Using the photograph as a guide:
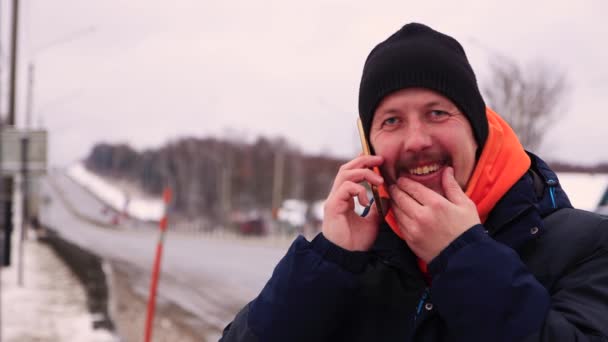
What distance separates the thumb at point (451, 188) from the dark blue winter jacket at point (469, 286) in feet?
0.28

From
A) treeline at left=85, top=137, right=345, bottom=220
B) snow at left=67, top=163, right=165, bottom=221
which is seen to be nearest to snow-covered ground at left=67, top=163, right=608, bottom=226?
snow at left=67, top=163, right=165, bottom=221

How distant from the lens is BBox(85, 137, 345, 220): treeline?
98.8 metres

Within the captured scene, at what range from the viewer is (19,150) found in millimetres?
11438

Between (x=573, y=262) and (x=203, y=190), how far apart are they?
104565mm

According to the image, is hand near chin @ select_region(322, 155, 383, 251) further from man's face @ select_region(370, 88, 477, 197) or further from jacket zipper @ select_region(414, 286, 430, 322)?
jacket zipper @ select_region(414, 286, 430, 322)

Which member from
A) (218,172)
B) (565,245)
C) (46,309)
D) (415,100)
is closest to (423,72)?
(415,100)

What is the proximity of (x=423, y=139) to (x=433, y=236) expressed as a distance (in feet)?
0.84

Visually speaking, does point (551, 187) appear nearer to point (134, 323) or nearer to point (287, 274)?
point (287, 274)

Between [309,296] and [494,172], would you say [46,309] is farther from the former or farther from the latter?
[494,172]

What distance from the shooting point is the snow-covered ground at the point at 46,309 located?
7.92 metres

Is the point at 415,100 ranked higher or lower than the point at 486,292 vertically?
higher

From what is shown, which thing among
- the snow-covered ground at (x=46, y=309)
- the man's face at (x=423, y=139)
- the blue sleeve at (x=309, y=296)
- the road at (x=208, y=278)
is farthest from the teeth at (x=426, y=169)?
the road at (x=208, y=278)

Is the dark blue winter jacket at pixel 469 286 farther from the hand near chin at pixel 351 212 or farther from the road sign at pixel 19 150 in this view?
the road sign at pixel 19 150

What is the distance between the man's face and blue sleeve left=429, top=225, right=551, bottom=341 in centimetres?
21
